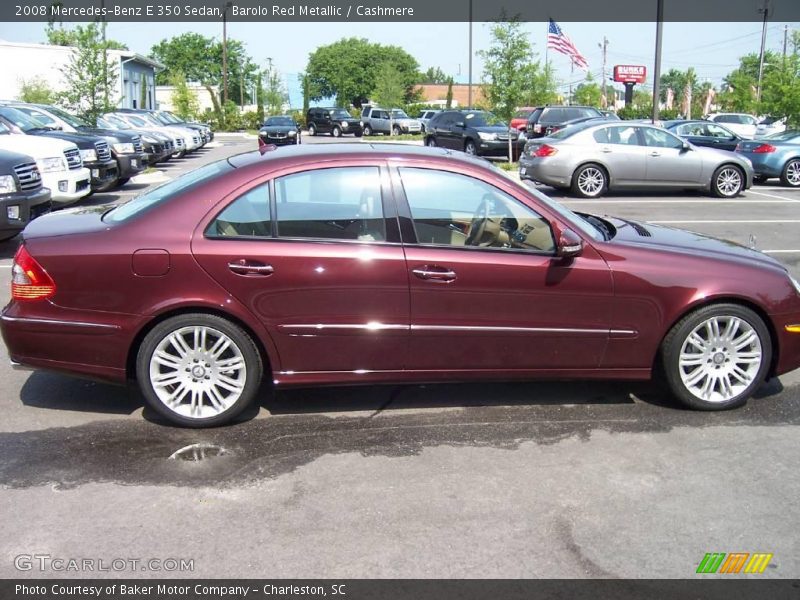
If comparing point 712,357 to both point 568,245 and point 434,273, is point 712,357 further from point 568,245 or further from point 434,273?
point 434,273

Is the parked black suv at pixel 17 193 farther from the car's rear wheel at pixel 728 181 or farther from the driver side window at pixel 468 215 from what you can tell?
the car's rear wheel at pixel 728 181

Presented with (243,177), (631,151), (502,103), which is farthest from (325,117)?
(243,177)

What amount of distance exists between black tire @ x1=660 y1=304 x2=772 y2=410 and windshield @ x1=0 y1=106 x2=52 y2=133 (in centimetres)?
1409

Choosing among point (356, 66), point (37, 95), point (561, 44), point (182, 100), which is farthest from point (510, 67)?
point (356, 66)

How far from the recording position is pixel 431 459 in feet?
14.1

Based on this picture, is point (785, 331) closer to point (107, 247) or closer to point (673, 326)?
point (673, 326)

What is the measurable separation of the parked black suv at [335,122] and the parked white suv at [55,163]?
112 feet

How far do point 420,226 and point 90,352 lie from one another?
80.0 inches

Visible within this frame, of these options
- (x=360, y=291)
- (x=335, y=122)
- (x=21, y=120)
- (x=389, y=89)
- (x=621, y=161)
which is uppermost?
(x=389, y=89)

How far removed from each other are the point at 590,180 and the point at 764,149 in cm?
576

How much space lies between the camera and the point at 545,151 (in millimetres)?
16281

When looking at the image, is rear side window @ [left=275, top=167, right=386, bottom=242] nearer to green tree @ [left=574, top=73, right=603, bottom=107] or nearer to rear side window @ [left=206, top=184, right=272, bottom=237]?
rear side window @ [left=206, top=184, right=272, bottom=237]
